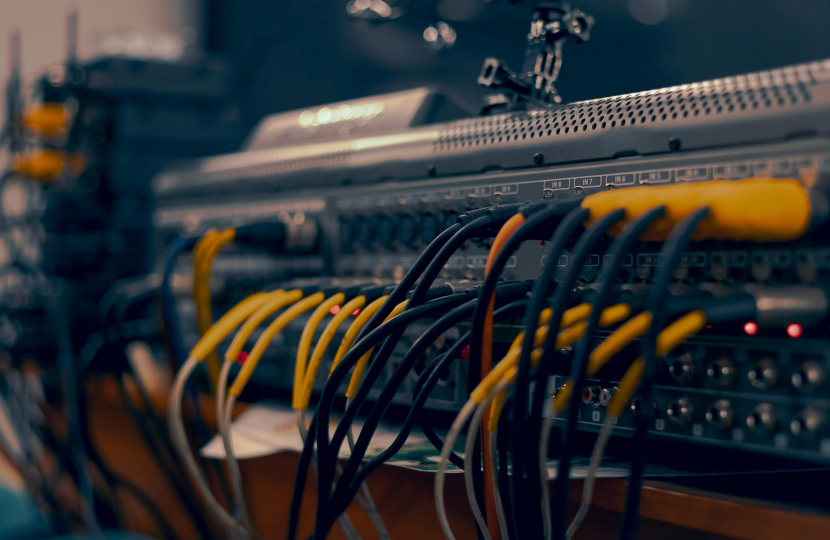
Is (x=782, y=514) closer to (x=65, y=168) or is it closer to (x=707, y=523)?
(x=707, y=523)

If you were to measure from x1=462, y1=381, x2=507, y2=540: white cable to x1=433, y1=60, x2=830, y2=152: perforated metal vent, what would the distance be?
0.21 metres

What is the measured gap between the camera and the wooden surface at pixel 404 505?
1.13 ft

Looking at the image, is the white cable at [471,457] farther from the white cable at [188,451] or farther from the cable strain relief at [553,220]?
the white cable at [188,451]

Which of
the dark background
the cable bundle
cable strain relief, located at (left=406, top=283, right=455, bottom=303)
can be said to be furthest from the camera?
the dark background

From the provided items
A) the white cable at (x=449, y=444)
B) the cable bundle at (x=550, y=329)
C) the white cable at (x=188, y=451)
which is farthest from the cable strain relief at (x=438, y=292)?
the white cable at (x=188, y=451)

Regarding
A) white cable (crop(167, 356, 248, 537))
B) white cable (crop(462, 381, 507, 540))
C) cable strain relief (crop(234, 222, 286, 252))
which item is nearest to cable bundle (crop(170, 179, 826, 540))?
white cable (crop(462, 381, 507, 540))

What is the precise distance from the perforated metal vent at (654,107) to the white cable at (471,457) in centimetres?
21

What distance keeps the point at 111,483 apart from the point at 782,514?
2.76 ft

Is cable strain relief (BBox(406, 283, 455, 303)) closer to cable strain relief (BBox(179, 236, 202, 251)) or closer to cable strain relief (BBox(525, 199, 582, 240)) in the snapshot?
cable strain relief (BBox(525, 199, 582, 240))

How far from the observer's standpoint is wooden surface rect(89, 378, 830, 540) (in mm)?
344

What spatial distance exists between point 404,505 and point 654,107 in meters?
0.36

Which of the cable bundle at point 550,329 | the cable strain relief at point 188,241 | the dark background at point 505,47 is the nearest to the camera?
the cable bundle at point 550,329

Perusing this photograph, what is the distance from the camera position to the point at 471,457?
14.2 inches

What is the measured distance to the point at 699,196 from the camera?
13.7 inches
